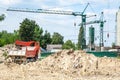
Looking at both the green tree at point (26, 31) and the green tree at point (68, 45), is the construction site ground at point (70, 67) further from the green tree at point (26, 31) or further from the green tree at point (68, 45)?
the green tree at point (68, 45)

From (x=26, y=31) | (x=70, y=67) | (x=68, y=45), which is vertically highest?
(x=26, y=31)

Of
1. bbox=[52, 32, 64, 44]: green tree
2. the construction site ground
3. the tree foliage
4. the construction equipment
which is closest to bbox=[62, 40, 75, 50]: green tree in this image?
bbox=[52, 32, 64, 44]: green tree

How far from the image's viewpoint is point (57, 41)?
146m

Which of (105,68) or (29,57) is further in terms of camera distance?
(29,57)

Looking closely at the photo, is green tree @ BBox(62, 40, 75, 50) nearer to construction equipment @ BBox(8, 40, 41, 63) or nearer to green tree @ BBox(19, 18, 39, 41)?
green tree @ BBox(19, 18, 39, 41)

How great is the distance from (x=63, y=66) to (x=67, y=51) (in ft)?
8.72

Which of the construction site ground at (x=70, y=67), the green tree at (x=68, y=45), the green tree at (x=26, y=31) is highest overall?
the green tree at (x=26, y=31)

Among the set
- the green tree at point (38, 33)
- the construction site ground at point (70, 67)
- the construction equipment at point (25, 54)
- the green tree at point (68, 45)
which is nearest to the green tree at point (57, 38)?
the green tree at point (68, 45)

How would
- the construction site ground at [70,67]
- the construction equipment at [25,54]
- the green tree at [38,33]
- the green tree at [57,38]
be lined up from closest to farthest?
the construction site ground at [70,67] < the construction equipment at [25,54] < the green tree at [38,33] < the green tree at [57,38]

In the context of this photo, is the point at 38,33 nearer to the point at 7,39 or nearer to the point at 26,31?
the point at 26,31

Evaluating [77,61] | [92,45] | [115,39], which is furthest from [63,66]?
[92,45]

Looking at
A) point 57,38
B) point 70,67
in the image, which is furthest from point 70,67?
point 57,38

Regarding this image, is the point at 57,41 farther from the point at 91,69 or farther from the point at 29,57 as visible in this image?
the point at 91,69

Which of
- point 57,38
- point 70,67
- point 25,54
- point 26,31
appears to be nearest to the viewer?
point 70,67
